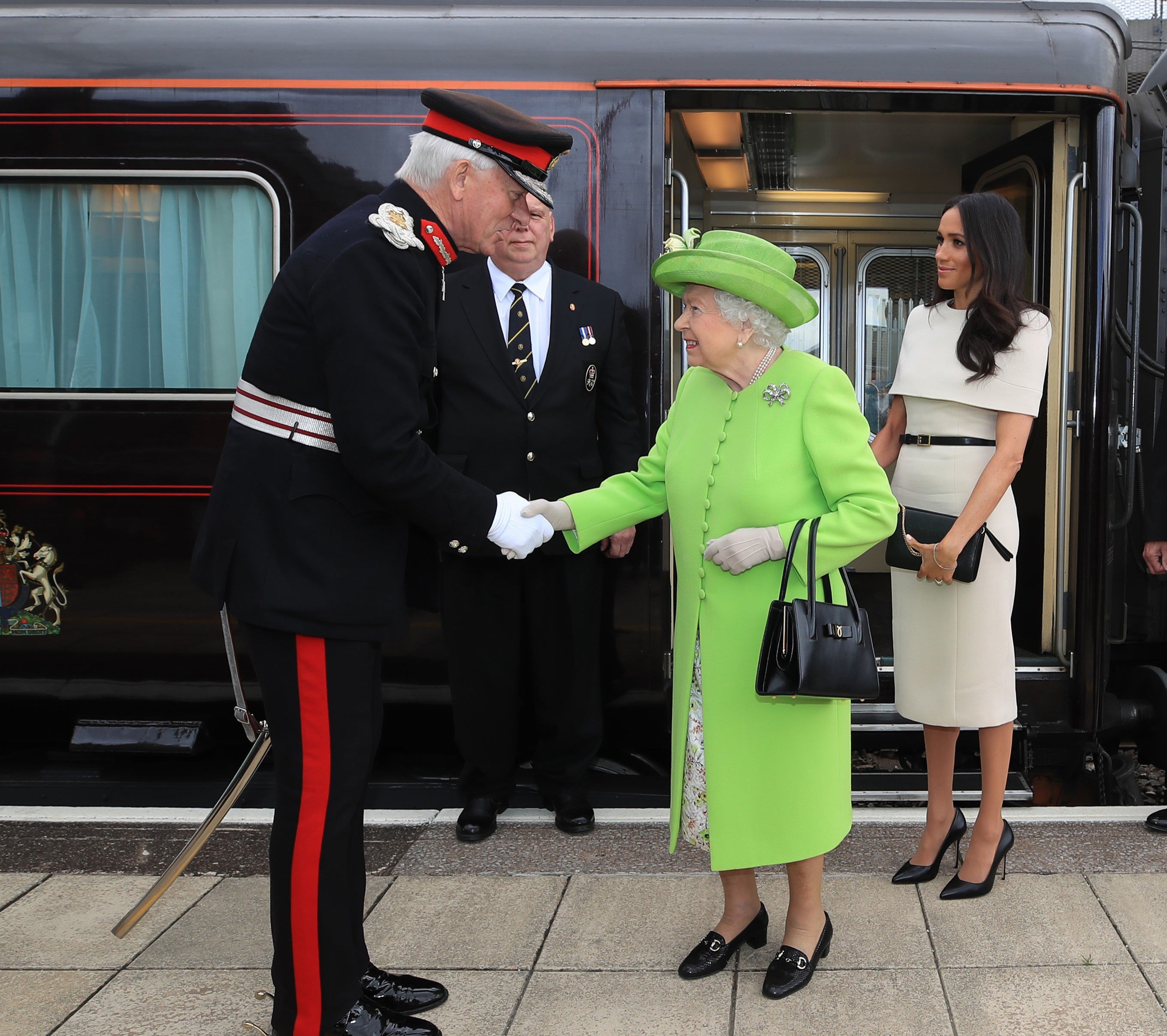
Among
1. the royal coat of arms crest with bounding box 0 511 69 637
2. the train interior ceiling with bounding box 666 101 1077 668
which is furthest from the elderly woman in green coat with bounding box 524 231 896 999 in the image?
the royal coat of arms crest with bounding box 0 511 69 637

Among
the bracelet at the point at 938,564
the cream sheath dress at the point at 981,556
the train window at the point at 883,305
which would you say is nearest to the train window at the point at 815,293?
the train window at the point at 883,305

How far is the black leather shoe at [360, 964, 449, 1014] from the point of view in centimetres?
243

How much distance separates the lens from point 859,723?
13.4 ft

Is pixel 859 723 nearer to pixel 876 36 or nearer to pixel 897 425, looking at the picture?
pixel 897 425

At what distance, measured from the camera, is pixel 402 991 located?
8.02ft

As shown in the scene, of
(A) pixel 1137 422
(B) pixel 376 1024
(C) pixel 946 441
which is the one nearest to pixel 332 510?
(B) pixel 376 1024

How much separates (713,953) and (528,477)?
1504 mm

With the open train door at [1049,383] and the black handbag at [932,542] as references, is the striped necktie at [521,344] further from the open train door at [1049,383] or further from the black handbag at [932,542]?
the open train door at [1049,383]

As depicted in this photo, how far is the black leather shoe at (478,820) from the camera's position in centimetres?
337

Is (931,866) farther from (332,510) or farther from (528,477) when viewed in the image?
(332,510)

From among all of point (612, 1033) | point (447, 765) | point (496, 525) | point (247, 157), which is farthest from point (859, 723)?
point (247, 157)

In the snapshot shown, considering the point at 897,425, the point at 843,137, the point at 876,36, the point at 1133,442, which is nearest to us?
the point at 897,425

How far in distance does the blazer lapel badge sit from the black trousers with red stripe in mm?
990

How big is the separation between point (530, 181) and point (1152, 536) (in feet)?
7.92
